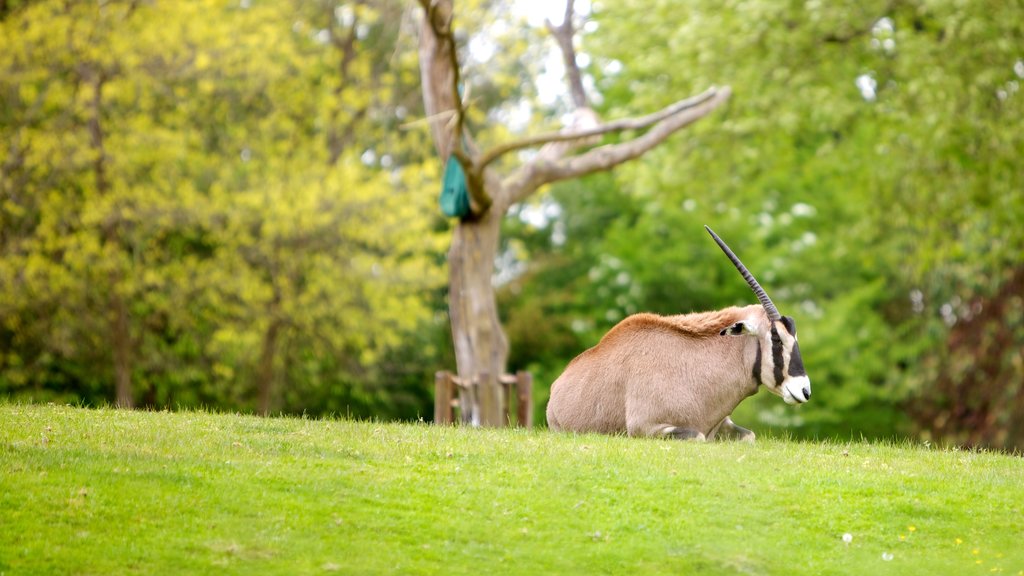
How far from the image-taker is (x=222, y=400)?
1395 inches

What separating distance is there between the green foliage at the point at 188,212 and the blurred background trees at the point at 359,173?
0.27 ft

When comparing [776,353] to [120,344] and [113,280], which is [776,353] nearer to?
[113,280]

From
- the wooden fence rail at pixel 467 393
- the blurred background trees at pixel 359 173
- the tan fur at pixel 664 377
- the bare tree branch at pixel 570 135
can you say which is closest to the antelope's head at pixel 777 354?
the tan fur at pixel 664 377

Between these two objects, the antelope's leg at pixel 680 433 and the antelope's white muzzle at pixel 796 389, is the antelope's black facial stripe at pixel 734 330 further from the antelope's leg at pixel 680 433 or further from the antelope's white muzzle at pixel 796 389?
the antelope's leg at pixel 680 433

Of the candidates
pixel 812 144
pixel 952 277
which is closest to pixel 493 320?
pixel 812 144

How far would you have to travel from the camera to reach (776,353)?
47.8ft

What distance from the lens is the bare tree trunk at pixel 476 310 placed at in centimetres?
2288

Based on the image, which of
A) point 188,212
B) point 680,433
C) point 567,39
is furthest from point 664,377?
point 188,212

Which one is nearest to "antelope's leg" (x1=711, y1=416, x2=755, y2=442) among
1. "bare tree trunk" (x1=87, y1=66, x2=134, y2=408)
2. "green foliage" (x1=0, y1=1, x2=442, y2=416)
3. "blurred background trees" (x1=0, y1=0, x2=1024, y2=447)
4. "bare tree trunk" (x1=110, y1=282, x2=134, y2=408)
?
"blurred background trees" (x1=0, y1=0, x2=1024, y2=447)

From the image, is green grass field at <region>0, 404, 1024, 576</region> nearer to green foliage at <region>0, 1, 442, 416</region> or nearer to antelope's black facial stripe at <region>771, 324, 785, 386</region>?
antelope's black facial stripe at <region>771, 324, 785, 386</region>

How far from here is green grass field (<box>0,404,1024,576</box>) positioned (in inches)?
382

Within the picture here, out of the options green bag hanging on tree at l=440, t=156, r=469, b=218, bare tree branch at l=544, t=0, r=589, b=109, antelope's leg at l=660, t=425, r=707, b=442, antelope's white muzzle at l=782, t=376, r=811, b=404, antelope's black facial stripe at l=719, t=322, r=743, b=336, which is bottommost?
antelope's leg at l=660, t=425, r=707, b=442

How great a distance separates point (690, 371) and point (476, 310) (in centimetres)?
860

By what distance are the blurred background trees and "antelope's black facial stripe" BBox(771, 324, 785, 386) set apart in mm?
11420
